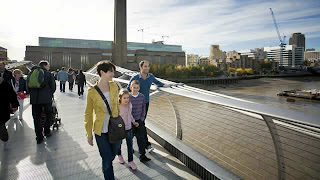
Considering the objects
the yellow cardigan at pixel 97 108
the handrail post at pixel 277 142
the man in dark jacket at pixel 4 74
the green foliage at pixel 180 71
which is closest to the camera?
the handrail post at pixel 277 142

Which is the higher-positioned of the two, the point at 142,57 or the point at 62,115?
the point at 142,57

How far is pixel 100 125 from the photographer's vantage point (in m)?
2.28

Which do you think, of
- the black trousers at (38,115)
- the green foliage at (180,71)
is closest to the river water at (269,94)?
the green foliage at (180,71)

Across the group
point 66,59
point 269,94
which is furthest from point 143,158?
point 66,59

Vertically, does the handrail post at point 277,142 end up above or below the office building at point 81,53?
below

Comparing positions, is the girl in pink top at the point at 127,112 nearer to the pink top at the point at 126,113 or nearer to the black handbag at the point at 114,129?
the pink top at the point at 126,113

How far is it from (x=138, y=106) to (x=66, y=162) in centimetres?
131

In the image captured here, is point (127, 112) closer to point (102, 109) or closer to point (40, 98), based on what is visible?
point (102, 109)

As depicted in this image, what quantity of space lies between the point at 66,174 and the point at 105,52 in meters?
73.2

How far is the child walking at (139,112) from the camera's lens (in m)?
3.15

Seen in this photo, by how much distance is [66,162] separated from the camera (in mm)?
3172

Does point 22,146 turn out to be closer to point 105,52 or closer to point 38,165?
point 38,165

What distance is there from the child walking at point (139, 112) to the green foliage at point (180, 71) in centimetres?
6370

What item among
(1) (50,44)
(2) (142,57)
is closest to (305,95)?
(2) (142,57)
